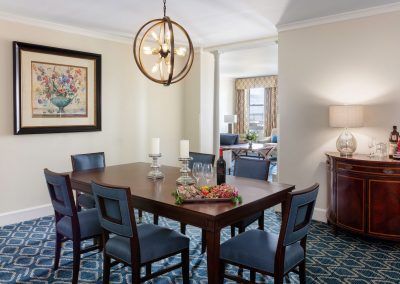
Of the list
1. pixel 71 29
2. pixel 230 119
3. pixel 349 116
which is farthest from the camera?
pixel 230 119

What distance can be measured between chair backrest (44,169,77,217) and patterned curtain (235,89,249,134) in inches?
367

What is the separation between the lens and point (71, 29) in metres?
4.69

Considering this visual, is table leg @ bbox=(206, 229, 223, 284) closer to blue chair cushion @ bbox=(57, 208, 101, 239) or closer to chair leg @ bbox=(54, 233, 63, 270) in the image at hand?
blue chair cushion @ bbox=(57, 208, 101, 239)

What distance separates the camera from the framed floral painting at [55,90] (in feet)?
14.1

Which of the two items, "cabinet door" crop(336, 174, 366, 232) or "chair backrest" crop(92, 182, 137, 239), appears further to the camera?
"cabinet door" crop(336, 174, 366, 232)

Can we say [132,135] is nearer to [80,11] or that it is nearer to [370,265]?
[80,11]

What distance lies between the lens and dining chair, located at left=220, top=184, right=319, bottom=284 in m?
2.12

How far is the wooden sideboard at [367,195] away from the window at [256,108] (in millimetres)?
7654

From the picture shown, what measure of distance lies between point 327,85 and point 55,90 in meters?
3.46

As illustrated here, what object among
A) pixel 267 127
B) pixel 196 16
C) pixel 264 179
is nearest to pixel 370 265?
pixel 264 179

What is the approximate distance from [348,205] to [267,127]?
25.6 ft

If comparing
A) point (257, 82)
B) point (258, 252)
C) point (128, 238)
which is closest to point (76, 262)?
point (128, 238)

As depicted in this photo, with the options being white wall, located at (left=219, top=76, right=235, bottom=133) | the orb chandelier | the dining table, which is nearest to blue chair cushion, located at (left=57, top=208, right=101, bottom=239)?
the dining table

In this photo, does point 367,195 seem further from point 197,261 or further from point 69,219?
point 69,219
